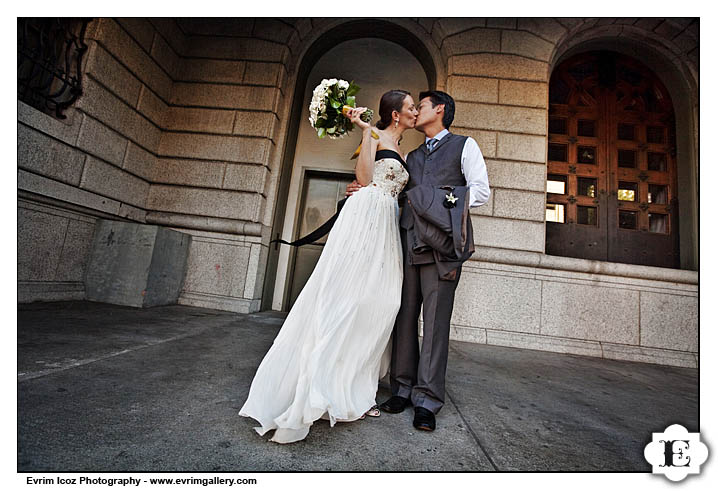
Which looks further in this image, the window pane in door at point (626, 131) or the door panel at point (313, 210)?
the door panel at point (313, 210)

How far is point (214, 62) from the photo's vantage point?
5691mm

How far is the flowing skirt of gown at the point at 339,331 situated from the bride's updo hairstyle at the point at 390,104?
48 centimetres

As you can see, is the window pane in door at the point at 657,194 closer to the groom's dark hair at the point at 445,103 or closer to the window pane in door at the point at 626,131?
the window pane in door at the point at 626,131

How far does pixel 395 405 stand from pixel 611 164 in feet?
19.2

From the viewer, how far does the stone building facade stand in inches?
169

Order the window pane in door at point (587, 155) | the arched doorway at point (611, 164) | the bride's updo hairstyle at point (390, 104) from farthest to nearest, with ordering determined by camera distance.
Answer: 1. the window pane in door at point (587, 155)
2. the arched doorway at point (611, 164)
3. the bride's updo hairstyle at point (390, 104)

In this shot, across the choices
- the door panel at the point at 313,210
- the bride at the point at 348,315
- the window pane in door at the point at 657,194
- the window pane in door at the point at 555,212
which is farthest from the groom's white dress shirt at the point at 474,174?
the window pane in door at the point at 657,194

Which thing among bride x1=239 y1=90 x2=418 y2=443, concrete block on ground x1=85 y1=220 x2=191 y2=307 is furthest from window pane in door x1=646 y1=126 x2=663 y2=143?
concrete block on ground x1=85 y1=220 x2=191 y2=307

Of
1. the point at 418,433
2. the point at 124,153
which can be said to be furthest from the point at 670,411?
the point at 124,153

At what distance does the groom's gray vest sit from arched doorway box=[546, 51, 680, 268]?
4152mm

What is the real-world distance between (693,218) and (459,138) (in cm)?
552

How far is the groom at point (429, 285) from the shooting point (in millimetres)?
1800

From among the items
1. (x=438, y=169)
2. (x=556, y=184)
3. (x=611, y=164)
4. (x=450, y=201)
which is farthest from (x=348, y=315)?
(x=611, y=164)

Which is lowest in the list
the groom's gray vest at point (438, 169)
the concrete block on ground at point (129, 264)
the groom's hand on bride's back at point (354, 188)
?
the concrete block on ground at point (129, 264)
